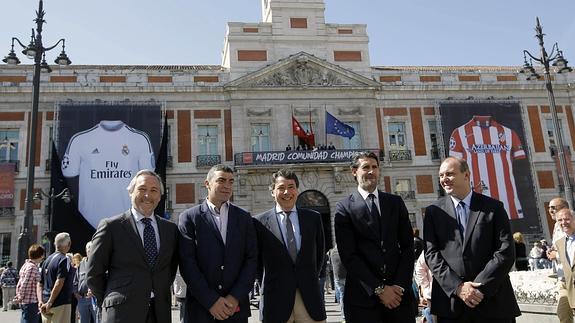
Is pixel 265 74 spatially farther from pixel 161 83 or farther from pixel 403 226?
pixel 403 226

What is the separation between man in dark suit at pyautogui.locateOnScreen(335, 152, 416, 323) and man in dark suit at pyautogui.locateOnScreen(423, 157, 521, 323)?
0.73 feet

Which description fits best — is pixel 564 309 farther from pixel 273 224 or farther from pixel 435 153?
pixel 435 153

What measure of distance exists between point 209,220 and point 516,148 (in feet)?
78.7

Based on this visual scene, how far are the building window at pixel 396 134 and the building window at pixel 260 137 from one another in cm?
→ 645

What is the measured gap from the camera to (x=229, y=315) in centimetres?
366

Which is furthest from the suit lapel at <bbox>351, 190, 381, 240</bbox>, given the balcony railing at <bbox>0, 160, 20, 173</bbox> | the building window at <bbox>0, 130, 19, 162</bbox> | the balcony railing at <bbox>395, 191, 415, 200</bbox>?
the building window at <bbox>0, 130, 19, 162</bbox>

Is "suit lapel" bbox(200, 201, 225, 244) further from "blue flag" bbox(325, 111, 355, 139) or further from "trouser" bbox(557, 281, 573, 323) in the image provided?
"blue flag" bbox(325, 111, 355, 139)

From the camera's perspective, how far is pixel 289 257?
13.3ft

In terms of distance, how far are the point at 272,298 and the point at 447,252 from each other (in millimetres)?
1489

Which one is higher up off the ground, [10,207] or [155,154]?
[155,154]

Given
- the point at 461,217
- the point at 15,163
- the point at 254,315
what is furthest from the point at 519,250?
the point at 15,163

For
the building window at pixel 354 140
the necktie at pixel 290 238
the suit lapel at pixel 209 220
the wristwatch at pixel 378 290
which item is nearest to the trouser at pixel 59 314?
the suit lapel at pixel 209 220

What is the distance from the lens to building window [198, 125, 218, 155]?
23.4 m

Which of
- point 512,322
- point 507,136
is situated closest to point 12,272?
point 512,322
